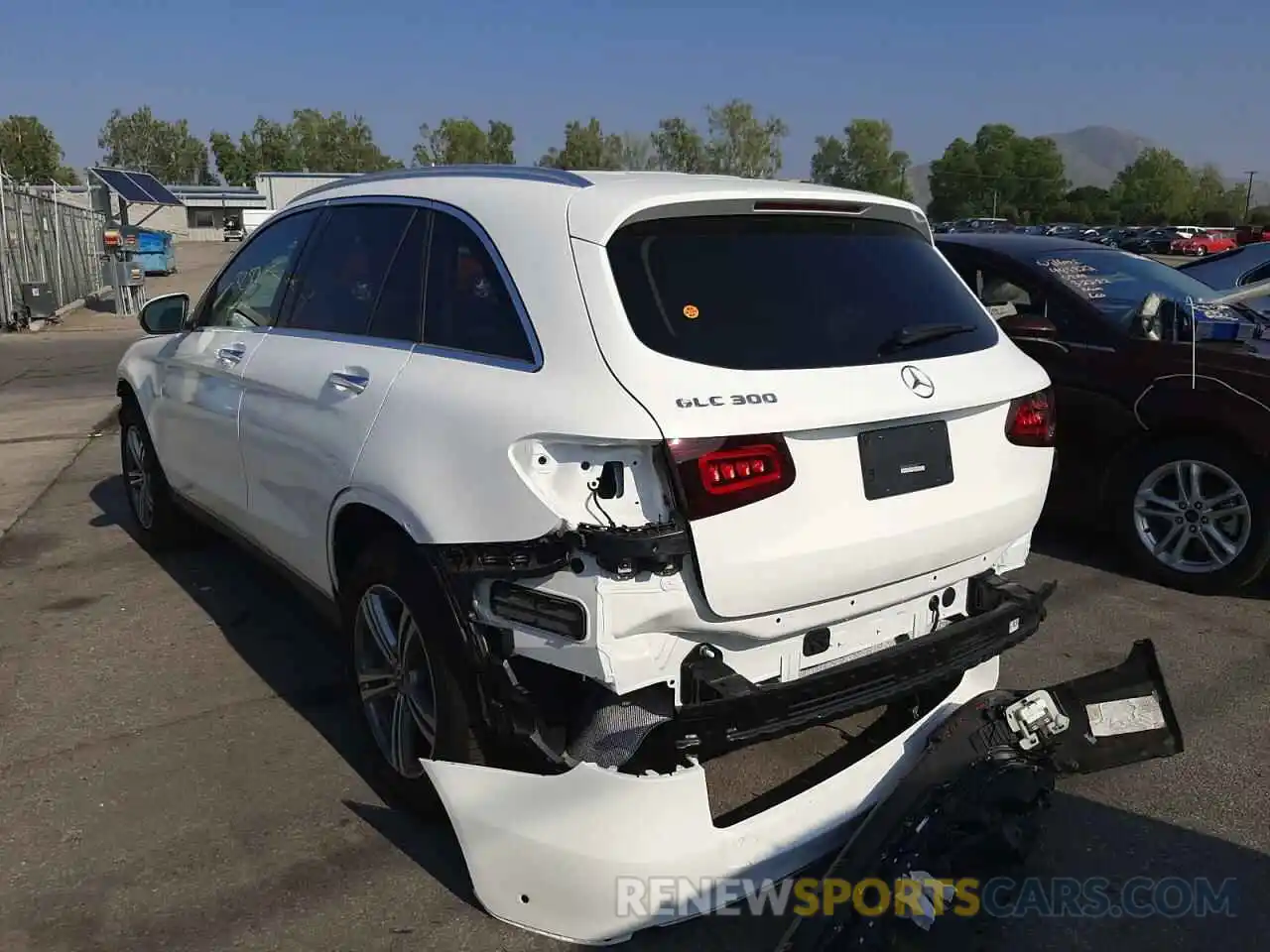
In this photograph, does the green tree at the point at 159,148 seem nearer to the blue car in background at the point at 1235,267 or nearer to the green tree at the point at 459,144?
the green tree at the point at 459,144

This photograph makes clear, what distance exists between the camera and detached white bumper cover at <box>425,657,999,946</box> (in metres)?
2.51

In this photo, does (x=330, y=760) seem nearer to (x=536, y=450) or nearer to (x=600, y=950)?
(x=600, y=950)

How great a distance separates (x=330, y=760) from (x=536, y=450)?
1698 mm

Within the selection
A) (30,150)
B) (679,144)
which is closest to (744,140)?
(679,144)

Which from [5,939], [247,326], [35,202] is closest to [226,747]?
[5,939]

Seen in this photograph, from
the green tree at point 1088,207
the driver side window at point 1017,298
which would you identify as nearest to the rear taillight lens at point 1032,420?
the driver side window at point 1017,298

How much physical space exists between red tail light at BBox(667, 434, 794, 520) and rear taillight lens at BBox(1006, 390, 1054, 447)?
3.11ft

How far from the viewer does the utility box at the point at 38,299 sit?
62.8 feet

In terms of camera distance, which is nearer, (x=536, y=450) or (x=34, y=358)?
(x=536, y=450)

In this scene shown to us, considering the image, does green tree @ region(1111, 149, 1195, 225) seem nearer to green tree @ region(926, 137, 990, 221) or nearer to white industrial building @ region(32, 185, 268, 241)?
green tree @ region(926, 137, 990, 221)

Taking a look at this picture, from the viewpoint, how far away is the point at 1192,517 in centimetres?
516

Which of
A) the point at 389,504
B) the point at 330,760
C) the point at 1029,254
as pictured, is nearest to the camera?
the point at 389,504

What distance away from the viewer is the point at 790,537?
2562 mm

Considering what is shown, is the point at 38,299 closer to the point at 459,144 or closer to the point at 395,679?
the point at 395,679
